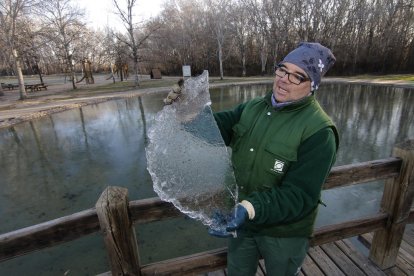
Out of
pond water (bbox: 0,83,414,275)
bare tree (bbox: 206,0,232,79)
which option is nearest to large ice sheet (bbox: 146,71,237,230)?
pond water (bbox: 0,83,414,275)

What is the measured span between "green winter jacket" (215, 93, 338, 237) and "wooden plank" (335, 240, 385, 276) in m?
1.41

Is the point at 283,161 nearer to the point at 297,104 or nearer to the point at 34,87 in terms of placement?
the point at 297,104

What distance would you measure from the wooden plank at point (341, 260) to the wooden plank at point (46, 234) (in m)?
2.18

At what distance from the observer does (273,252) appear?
1.60 metres

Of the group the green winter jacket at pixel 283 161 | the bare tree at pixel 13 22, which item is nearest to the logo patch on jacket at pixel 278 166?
the green winter jacket at pixel 283 161

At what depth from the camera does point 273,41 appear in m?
34.0

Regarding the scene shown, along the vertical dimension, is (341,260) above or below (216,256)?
below

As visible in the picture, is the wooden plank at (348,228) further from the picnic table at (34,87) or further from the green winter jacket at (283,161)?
the picnic table at (34,87)

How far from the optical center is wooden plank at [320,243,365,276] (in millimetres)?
2514

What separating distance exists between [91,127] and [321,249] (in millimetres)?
10466

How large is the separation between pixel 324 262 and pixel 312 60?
2022 mm

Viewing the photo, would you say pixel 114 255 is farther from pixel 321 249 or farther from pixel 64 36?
pixel 64 36

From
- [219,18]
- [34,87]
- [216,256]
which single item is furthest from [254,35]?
[216,256]

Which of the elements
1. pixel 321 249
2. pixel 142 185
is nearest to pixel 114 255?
pixel 321 249
